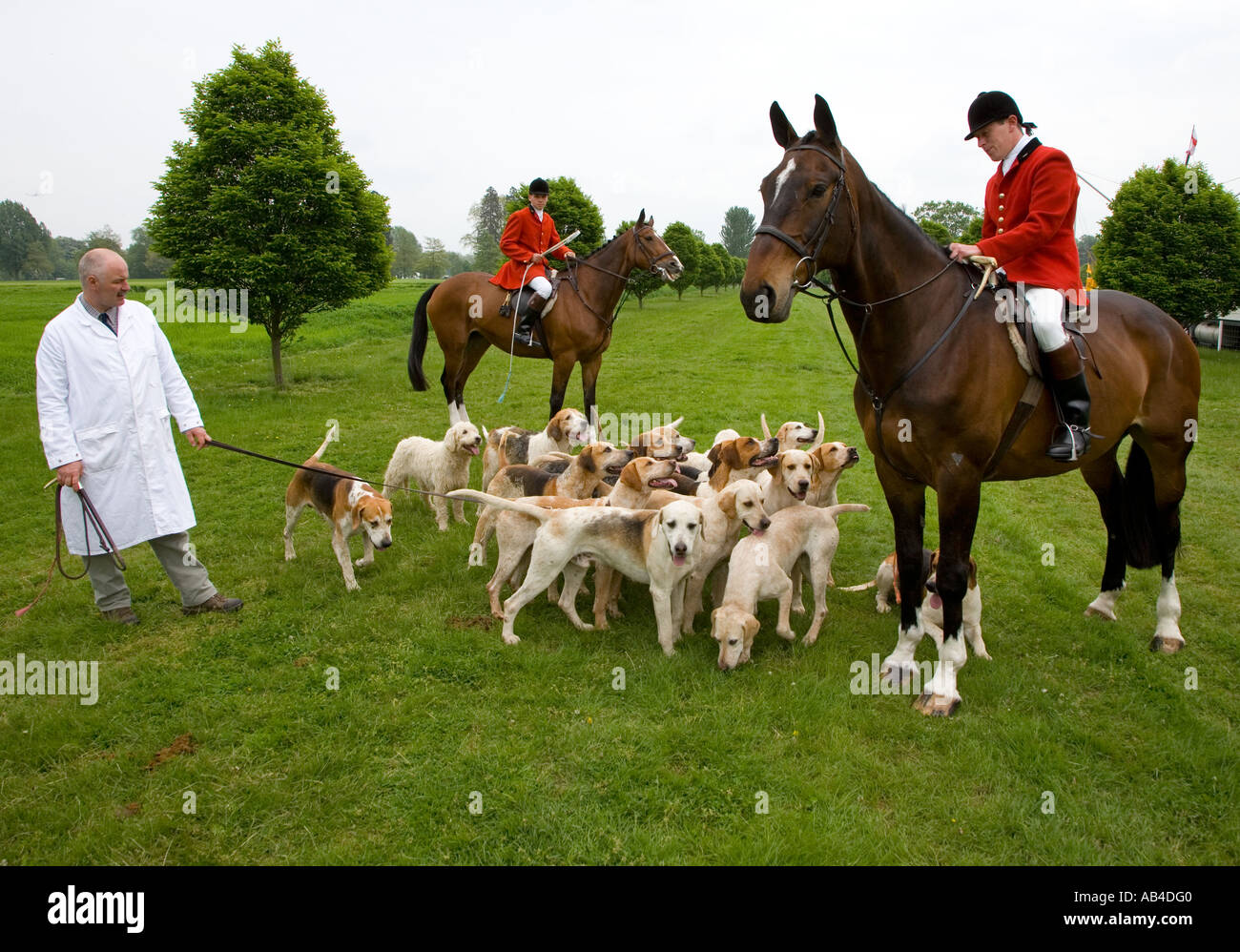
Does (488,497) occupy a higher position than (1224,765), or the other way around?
(488,497)

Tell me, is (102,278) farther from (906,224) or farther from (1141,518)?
(1141,518)

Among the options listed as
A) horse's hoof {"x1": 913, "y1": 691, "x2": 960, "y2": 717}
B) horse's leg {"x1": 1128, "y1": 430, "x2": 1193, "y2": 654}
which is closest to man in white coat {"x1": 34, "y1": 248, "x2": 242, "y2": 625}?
horse's hoof {"x1": 913, "y1": 691, "x2": 960, "y2": 717}

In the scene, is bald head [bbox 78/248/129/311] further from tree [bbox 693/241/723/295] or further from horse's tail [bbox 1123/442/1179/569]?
tree [bbox 693/241/723/295]

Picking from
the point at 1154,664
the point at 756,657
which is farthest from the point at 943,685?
Answer: the point at 1154,664

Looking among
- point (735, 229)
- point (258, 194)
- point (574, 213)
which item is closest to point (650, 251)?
point (258, 194)

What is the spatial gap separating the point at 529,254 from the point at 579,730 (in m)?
8.66

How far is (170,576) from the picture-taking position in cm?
636

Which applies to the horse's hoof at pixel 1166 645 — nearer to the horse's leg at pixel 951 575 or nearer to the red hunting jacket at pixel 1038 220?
the horse's leg at pixel 951 575

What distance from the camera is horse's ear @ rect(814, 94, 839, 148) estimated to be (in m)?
4.27

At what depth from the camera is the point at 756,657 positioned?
570cm

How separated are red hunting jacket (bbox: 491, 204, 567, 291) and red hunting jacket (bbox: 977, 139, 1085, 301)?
7424mm

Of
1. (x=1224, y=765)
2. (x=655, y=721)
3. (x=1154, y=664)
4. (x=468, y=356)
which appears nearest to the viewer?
(x=1224, y=765)
